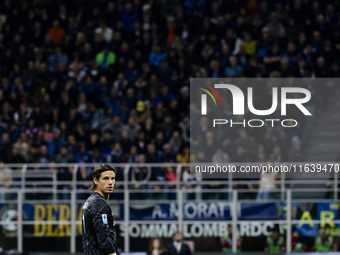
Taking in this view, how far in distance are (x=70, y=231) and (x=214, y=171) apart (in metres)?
3.33

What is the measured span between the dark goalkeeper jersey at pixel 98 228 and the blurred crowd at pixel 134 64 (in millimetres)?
10683

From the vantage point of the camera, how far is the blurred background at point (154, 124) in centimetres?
1764

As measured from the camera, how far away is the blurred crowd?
66.4 ft

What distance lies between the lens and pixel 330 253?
1716 cm

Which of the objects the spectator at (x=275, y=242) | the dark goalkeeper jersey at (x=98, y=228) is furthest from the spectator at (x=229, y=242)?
the dark goalkeeper jersey at (x=98, y=228)

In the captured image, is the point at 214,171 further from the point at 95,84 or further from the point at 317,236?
the point at 95,84

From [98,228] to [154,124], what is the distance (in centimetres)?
1291

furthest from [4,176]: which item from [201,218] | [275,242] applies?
[275,242]

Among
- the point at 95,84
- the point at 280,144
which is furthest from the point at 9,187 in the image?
the point at 280,144

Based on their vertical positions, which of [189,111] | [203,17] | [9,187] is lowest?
[9,187]

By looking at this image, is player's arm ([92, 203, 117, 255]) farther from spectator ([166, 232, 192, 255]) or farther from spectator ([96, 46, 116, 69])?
spectator ([96, 46, 116, 69])

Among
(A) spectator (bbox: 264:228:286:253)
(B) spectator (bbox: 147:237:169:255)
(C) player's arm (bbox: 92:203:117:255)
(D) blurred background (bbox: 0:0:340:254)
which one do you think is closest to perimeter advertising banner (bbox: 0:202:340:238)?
(D) blurred background (bbox: 0:0:340:254)

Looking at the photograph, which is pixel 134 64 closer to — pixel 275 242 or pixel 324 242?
pixel 275 242

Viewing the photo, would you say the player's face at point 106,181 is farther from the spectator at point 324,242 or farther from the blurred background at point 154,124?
the spectator at point 324,242
